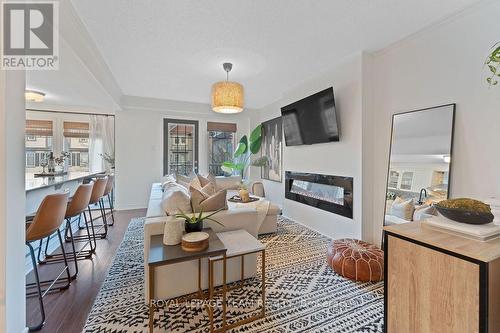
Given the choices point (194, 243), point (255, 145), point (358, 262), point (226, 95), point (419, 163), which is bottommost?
point (358, 262)

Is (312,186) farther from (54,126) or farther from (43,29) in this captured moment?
(54,126)

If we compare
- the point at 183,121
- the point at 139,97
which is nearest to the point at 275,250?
the point at 183,121

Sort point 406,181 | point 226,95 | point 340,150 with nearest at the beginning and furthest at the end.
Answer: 1. point 406,181
2. point 226,95
3. point 340,150

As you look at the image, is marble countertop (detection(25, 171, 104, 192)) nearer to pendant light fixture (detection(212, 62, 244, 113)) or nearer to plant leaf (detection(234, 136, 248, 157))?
pendant light fixture (detection(212, 62, 244, 113))

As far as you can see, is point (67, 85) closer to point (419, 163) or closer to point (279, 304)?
point (279, 304)

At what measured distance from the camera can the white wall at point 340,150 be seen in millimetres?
Result: 2807

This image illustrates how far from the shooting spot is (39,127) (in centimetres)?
495

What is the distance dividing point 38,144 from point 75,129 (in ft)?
2.82

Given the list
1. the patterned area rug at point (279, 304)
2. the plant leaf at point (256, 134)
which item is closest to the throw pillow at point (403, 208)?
the patterned area rug at point (279, 304)

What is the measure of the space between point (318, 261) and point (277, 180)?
8.93ft

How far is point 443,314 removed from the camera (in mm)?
1044

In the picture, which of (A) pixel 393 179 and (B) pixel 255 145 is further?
(B) pixel 255 145

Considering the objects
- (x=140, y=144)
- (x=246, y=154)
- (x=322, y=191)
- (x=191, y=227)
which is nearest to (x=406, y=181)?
(x=322, y=191)

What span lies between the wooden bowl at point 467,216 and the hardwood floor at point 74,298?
2.52m
